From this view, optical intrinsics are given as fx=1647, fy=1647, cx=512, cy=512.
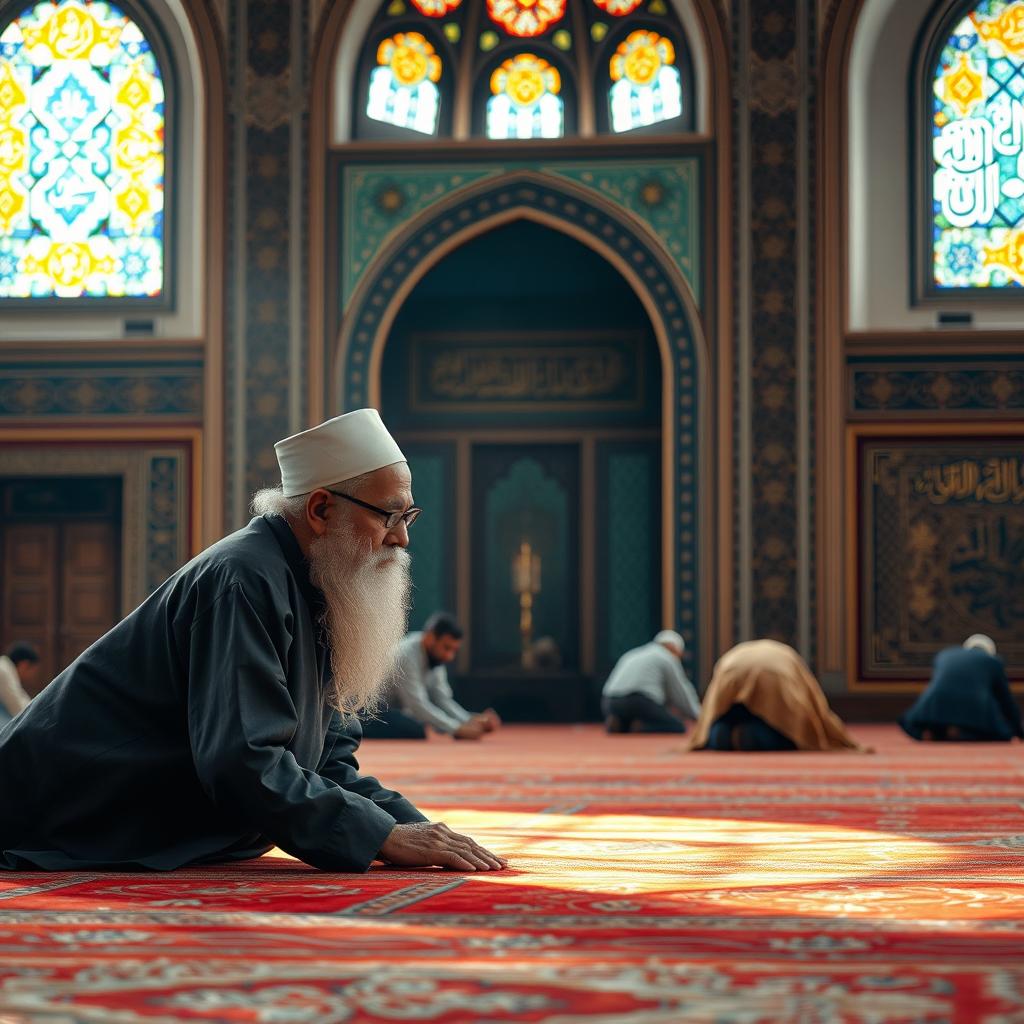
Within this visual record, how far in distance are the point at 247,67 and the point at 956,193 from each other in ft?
14.7

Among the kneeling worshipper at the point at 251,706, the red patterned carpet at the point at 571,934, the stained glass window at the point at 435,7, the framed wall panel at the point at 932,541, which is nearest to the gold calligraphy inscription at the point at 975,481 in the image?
the framed wall panel at the point at 932,541

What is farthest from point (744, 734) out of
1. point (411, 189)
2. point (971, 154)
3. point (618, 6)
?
point (618, 6)

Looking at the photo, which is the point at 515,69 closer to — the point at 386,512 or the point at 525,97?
the point at 525,97

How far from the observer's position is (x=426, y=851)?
2299 millimetres

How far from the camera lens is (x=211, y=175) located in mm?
10203

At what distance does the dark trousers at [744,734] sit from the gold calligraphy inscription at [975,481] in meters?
3.22

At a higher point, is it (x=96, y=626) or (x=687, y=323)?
(x=687, y=323)

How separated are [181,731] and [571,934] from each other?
856 millimetres

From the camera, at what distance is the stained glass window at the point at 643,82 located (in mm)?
10609

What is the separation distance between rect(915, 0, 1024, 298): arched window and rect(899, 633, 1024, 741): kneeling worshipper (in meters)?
3.12

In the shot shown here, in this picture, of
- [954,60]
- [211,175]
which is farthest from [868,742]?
[211,175]

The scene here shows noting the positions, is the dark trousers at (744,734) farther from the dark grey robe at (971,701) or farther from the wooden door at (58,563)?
the wooden door at (58,563)

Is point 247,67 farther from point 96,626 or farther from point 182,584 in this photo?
point 182,584

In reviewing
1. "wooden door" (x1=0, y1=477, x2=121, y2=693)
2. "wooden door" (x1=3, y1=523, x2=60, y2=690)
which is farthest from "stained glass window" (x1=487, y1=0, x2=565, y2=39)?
"wooden door" (x1=3, y1=523, x2=60, y2=690)
